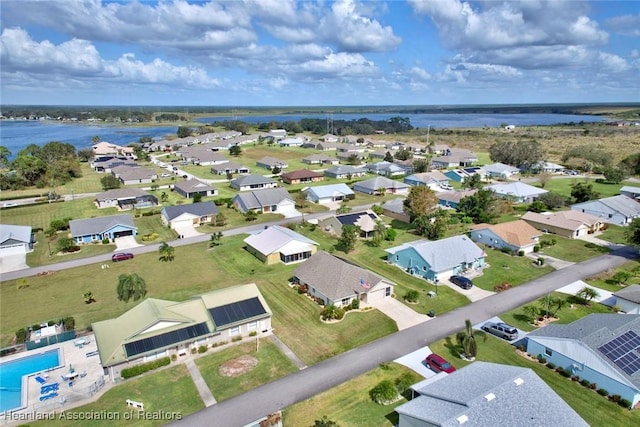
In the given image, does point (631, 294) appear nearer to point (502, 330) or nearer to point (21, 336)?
point (502, 330)

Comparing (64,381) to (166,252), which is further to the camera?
(166,252)

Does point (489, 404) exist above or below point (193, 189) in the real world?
above

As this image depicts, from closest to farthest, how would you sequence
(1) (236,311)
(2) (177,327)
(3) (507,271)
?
(2) (177,327)
(1) (236,311)
(3) (507,271)

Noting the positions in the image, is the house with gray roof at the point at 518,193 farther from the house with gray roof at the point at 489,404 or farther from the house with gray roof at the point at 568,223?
the house with gray roof at the point at 489,404

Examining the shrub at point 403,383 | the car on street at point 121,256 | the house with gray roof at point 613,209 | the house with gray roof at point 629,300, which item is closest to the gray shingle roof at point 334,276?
the shrub at point 403,383

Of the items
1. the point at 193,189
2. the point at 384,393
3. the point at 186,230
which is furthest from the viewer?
the point at 193,189

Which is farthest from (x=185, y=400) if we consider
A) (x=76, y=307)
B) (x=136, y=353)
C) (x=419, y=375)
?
(x=76, y=307)

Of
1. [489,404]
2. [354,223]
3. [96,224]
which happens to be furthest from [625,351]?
[96,224]
